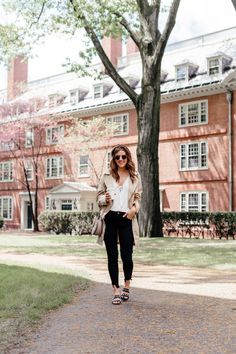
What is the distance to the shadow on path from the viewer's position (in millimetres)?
3928

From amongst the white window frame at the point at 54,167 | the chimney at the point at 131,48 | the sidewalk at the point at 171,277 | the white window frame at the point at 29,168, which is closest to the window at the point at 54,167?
the white window frame at the point at 54,167

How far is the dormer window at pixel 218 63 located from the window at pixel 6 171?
1667 centimetres

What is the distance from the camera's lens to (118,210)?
5641 millimetres

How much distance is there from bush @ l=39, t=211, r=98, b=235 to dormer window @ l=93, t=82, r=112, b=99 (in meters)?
9.56

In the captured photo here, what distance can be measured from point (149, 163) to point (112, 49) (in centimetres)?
1891

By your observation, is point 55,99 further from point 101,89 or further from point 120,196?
A: point 120,196

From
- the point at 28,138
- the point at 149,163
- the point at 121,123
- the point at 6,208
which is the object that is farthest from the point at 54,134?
the point at 149,163

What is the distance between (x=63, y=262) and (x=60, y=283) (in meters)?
3.75

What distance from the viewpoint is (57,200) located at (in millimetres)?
31844

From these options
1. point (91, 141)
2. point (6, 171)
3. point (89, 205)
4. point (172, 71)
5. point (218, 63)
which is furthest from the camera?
point (6, 171)

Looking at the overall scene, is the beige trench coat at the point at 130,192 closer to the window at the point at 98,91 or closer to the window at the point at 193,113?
the window at the point at 193,113

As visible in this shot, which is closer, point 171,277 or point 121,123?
point 171,277

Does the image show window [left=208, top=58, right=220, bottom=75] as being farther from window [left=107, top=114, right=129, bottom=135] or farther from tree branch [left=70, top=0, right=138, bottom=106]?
tree branch [left=70, top=0, right=138, bottom=106]

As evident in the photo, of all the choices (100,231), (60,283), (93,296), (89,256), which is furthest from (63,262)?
(100,231)
